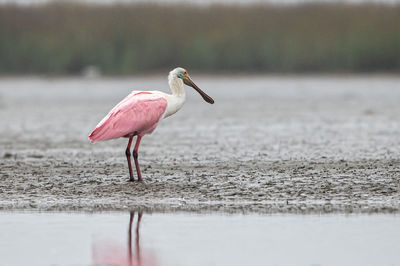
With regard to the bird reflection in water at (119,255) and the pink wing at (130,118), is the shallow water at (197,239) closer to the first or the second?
the bird reflection in water at (119,255)

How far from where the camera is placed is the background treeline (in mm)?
44250

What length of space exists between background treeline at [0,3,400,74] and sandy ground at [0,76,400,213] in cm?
1769

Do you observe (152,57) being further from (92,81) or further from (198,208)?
(198,208)

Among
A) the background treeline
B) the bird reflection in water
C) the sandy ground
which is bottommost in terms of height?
the bird reflection in water

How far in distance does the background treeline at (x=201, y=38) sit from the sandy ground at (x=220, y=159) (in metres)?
17.7

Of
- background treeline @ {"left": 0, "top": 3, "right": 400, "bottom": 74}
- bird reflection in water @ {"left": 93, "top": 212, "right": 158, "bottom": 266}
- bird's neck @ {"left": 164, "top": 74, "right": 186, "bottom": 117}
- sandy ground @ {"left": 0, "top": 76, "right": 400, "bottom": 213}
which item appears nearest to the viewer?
bird reflection in water @ {"left": 93, "top": 212, "right": 158, "bottom": 266}

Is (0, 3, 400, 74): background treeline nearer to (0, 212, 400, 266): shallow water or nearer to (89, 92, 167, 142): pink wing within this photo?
(89, 92, 167, 142): pink wing

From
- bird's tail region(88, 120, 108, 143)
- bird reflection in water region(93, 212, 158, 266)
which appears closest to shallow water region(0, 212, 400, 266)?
bird reflection in water region(93, 212, 158, 266)

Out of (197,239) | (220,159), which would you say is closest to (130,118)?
(220,159)

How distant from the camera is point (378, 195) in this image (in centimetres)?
935

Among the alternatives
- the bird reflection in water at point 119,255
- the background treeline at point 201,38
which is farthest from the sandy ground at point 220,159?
the background treeline at point 201,38

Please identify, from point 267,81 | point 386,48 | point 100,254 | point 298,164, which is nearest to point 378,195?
point 298,164

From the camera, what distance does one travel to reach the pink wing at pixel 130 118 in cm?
1064

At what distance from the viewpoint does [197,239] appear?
7301mm
